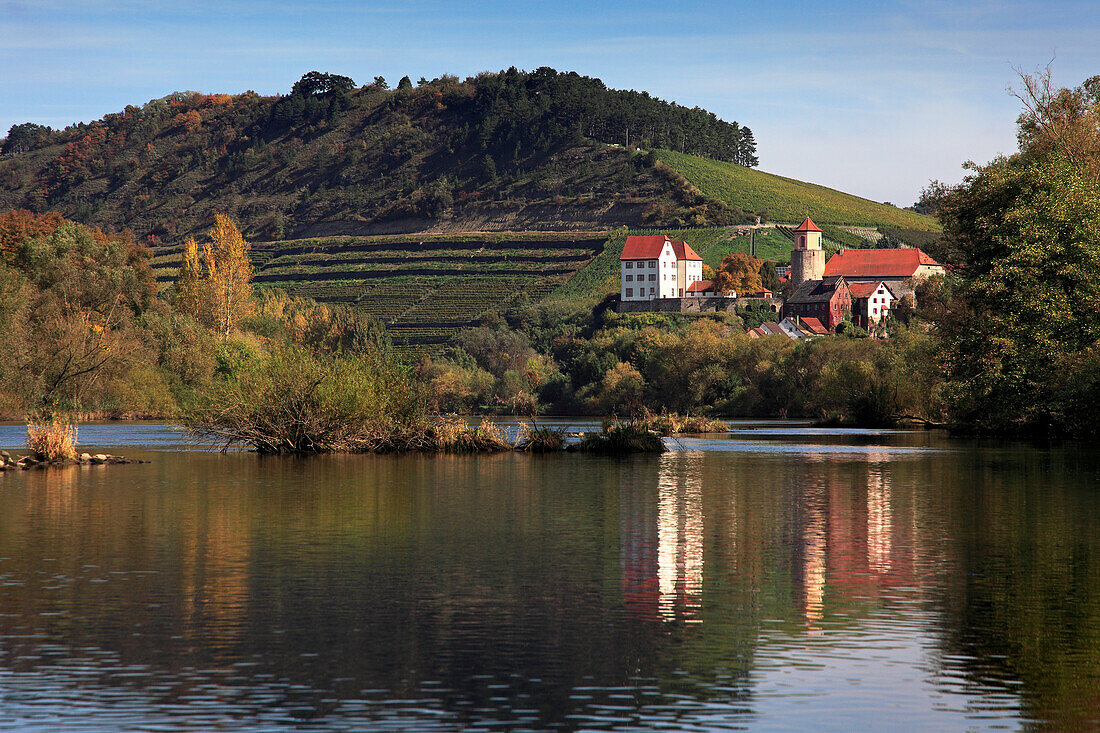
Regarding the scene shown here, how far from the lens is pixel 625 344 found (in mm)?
139125

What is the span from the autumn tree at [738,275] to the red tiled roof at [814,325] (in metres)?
14.7

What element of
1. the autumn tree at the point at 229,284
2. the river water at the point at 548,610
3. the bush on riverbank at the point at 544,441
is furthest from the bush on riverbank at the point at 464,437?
the autumn tree at the point at 229,284

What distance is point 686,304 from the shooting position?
186 metres

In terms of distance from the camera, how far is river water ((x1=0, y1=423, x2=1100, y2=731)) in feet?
39.2

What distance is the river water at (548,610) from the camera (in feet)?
39.2

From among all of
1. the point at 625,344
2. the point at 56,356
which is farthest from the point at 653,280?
the point at 56,356

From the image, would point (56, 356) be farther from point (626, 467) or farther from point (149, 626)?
point (149, 626)

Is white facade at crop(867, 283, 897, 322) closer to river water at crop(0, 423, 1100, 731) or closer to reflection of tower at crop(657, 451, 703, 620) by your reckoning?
reflection of tower at crop(657, 451, 703, 620)

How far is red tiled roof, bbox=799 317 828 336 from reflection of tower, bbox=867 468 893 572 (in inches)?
5338

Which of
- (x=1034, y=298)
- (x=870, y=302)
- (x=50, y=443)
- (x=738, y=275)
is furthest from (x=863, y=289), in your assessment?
(x=50, y=443)

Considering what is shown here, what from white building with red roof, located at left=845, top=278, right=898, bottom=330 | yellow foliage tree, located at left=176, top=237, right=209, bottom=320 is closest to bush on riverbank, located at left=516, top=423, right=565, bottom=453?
yellow foliage tree, located at left=176, top=237, right=209, bottom=320

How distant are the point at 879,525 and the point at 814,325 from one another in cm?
15275

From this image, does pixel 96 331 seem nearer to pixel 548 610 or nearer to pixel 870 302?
pixel 548 610

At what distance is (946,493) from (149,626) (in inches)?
1024
